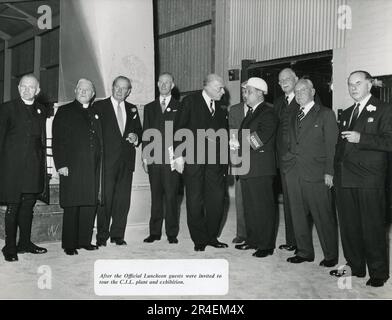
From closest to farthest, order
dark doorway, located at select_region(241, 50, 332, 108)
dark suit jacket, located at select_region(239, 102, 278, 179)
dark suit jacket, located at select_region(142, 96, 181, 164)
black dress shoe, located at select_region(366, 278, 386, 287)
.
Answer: black dress shoe, located at select_region(366, 278, 386, 287) < dark suit jacket, located at select_region(239, 102, 278, 179) < dark suit jacket, located at select_region(142, 96, 181, 164) < dark doorway, located at select_region(241, 50, 332, 108)

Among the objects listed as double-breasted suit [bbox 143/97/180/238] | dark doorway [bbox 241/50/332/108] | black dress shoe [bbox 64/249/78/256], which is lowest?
black dress shoe [bbox 64/249/78/256]

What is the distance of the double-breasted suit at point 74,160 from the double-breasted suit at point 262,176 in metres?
1.22

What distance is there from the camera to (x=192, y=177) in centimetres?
393

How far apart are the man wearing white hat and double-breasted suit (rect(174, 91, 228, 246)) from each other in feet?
0.69

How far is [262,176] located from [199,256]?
812 millimetres

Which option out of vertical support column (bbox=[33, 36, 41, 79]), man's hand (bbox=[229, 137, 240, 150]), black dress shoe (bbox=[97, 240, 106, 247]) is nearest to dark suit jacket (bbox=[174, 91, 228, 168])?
man's hand (bbox=[229, 137, 240, 150])

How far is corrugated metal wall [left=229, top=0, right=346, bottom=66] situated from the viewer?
611 cm

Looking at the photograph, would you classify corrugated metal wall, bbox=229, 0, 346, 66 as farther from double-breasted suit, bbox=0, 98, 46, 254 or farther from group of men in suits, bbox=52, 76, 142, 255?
double-breasted suit, bbox=0, 98, 46, 254

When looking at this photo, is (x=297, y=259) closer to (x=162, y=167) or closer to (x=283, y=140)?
(x=283, y=140)

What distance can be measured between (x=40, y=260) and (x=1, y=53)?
13523 mm

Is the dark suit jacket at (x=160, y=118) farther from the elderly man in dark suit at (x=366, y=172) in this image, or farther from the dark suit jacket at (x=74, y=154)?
the elderly man in dark suit at (x=366, y=172)

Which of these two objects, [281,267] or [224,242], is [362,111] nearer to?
[281,267]

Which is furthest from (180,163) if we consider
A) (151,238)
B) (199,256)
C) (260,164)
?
(151,238)
